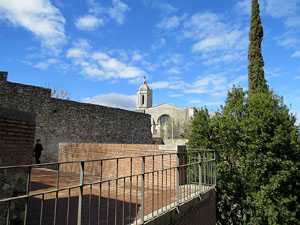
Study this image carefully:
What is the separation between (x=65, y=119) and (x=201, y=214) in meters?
10.6

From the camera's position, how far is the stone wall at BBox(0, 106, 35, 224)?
297 centimetres

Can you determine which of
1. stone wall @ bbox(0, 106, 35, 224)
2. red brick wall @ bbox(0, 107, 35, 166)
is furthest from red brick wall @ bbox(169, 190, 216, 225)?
red brick wall @ bbox(0, 107, 35, 166)

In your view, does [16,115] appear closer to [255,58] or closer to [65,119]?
[65,119]

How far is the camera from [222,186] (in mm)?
7465

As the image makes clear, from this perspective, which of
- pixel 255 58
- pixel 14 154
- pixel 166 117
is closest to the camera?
pixel 14 154

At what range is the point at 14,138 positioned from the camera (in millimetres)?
3170

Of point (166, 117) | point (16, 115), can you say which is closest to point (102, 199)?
point (16, 115)

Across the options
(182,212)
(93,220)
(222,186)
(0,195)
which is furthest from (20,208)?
(222,186)

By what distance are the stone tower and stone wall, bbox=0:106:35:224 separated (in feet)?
197

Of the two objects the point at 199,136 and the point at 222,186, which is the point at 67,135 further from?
the point at 222,186

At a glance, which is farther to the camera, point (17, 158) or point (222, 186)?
point (222, 186)

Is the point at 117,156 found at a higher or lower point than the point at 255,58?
lower

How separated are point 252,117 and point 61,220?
Answer: 6.71 meters

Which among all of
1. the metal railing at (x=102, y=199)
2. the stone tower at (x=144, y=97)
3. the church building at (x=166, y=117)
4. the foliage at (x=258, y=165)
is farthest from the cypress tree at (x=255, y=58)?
the stone tower at (x=144, y=97)
